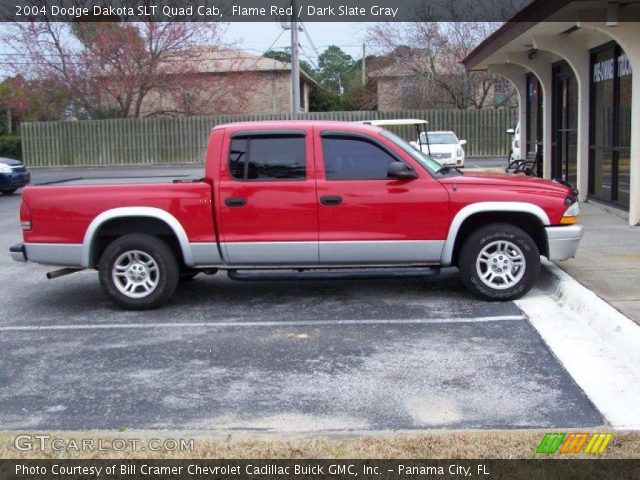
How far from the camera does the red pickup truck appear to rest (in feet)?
24.7

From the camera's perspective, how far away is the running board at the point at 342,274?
7.65 m

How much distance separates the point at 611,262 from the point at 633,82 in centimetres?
346

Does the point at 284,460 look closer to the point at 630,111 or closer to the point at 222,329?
the point at 222,329

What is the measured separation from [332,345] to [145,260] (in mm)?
2338

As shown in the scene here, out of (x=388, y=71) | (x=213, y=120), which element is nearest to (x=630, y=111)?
(x=213, y=120)

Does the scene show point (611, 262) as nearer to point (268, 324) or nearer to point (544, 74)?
point (268, 324)

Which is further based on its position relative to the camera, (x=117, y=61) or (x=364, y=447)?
(x=117, y=61)

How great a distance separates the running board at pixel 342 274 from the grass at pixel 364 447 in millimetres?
3246

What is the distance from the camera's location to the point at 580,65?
1361 centimetres

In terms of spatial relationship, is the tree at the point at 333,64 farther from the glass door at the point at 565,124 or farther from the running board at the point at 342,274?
the running board at the point at 342,274

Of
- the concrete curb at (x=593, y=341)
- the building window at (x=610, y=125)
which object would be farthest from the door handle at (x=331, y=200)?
the building window at (x=610, y=125)

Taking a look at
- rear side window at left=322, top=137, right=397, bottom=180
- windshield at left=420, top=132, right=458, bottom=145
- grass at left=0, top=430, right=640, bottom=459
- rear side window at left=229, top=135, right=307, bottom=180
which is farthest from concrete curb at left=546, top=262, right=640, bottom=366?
windshield at left=420, top=132, right=458, bottom=145

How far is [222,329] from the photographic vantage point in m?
7.10

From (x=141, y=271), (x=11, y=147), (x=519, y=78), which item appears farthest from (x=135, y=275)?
(x=11, y=147)
